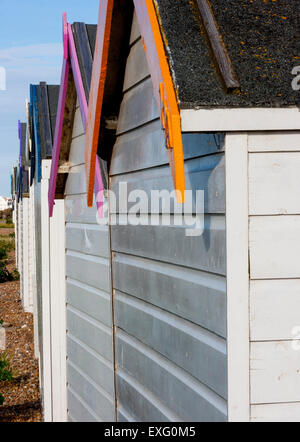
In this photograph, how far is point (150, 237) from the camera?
319cm

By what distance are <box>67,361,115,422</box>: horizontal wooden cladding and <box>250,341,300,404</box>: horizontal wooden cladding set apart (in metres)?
2.12

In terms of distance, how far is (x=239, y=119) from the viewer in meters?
2.08

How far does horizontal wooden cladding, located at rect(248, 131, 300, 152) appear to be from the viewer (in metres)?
2.15

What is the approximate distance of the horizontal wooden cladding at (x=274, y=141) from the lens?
2154mm

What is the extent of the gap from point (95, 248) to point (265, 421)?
8.37ft

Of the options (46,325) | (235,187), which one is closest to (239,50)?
(235,187)

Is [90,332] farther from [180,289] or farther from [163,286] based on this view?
[180,289]

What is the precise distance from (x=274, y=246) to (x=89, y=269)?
281 cm

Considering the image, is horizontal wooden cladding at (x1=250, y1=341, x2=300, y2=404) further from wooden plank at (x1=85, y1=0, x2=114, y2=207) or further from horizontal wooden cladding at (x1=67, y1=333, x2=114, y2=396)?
horizontal wooden cladding at (x1=67, y1=333, x2=114, y2=396)

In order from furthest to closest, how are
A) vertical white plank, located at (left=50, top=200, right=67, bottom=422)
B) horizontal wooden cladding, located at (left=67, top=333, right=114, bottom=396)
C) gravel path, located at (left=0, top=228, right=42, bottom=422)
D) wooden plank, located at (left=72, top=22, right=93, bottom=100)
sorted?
gravel path, located at (left=0, top=228, right=42, bottom=422), vertical white plank, located at (left=50, top=200, right=67, bottom=422), wooden plank, located at (left=72, top=22, right=93, bottom=100), horizontal wooden cladding, located at (left=67, top=333, right=114, bottom=396)

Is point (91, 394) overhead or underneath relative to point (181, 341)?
underneath

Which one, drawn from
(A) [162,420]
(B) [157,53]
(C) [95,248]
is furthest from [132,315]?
(B) [157,53]

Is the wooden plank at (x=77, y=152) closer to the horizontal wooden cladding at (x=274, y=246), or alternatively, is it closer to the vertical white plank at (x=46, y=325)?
the vertical white plank at (x=46, y=325)

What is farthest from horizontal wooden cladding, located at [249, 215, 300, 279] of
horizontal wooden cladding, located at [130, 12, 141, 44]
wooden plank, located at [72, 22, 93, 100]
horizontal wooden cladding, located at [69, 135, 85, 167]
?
horizontal wooden cladding, located at [69, 135, 85, 167]
